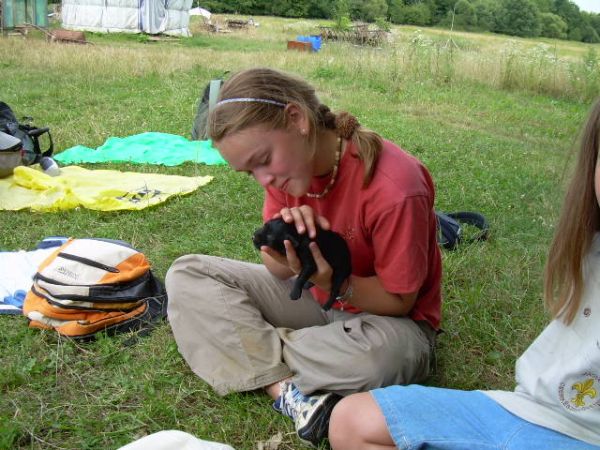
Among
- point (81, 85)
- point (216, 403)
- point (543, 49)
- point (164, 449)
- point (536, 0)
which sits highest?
point (536, 0)

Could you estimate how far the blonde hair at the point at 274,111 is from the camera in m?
1.88

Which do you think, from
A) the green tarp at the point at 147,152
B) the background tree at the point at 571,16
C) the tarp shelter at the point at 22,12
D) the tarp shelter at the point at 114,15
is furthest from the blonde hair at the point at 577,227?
the tarp shelter at the point at 114,15

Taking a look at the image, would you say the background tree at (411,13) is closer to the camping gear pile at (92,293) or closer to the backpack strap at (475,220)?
the backpack strap at (475,220)

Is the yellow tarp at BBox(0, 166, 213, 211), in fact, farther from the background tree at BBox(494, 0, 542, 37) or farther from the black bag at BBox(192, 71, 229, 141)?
the background tree at BBox(494, 0, 542, 37)

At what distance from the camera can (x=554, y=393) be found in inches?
60.4

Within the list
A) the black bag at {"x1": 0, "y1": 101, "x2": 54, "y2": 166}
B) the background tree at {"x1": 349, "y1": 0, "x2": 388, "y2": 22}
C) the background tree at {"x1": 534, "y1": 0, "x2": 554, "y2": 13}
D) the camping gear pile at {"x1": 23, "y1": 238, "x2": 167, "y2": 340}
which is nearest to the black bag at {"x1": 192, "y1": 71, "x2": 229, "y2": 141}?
the black bag at {"x1": 0, "y1": 101, "x2": 54, "y2": 166}

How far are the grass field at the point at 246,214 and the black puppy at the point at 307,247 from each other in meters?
0.55

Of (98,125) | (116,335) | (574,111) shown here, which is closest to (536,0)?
(574,111)

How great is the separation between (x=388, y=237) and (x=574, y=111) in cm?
769

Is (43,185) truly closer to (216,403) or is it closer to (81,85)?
(216,403)

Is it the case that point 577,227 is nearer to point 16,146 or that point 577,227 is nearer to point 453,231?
point 453,231

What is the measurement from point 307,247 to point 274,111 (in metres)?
0.44

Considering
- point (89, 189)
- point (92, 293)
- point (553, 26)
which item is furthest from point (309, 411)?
point (553, 26)

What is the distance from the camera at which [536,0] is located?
23391 mm
